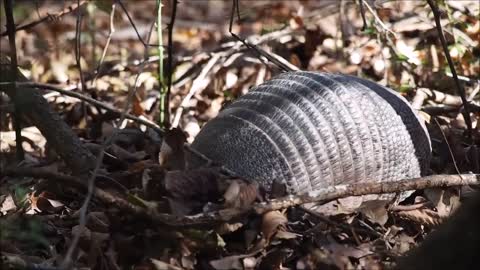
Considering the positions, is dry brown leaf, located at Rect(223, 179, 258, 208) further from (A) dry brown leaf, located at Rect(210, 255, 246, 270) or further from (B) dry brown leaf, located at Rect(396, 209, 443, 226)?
(B) dry brown leaf, located at Rect(396, 209, 443, 226)

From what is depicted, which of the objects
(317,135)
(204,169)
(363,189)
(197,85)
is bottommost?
(363,189)

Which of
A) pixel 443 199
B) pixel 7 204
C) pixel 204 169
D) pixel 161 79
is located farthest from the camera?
pixel 161 79

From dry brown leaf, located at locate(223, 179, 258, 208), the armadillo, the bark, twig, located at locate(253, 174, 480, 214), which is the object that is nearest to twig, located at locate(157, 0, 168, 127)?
the armadillo

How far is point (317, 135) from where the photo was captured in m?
3.79

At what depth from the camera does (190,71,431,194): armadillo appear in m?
3.71

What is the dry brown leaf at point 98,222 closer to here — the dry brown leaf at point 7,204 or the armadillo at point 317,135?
the armadillo at point 317,135

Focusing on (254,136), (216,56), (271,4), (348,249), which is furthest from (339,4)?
(348,249)

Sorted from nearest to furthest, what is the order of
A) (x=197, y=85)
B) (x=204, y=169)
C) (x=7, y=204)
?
1. (x=204, y=169)
2. (x=7, y=204)
3. (x=197, y=85)

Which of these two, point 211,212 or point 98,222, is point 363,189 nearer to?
point 211,212

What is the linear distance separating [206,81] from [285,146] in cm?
223

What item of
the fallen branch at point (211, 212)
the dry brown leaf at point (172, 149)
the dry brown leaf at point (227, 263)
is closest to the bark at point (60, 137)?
the dry brown leaf at point (172, 149)

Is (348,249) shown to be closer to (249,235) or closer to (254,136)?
(249,235)

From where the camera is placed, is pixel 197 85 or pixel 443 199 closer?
pixel 443 199

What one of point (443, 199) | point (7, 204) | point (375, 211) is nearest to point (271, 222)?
point (375, 211)
